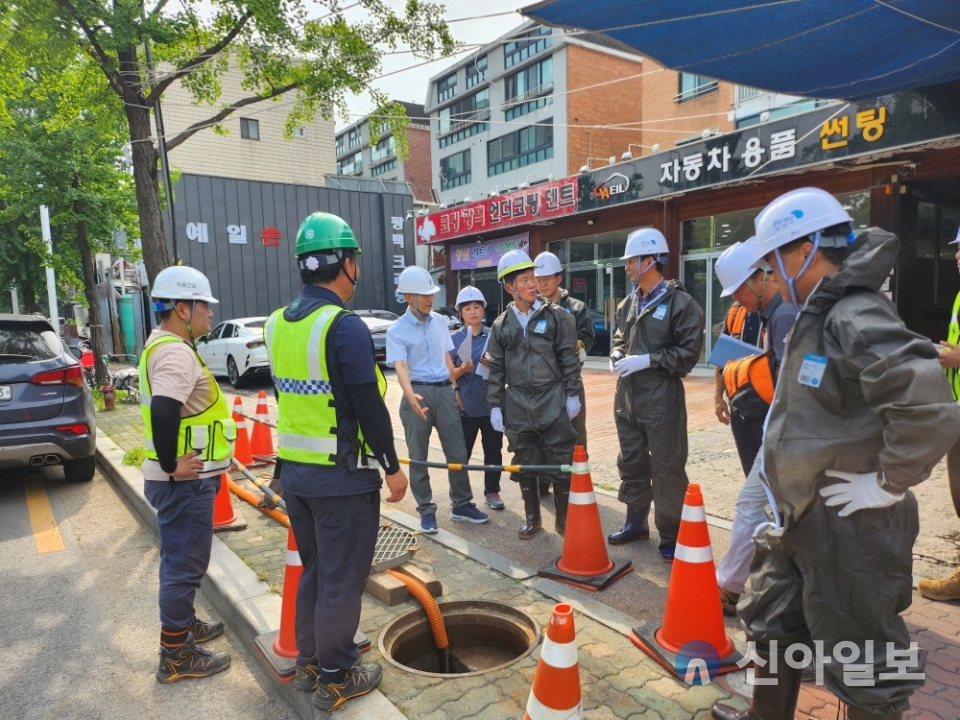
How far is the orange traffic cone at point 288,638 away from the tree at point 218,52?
18.1 ft

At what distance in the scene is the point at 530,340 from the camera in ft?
14.4

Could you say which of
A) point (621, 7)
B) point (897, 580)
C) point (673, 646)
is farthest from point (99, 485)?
point (897, 580)

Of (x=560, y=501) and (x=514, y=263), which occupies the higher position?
(x=514, y=263)

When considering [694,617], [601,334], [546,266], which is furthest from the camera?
[601,334]

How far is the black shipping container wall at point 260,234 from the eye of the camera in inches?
751

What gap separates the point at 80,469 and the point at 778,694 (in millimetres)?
6953

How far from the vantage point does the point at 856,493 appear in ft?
5.98

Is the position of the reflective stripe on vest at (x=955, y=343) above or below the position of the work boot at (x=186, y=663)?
above

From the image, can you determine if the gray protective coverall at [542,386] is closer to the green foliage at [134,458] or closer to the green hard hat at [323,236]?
the green hard hat at [323,236]

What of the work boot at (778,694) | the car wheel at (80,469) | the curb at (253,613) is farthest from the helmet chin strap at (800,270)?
the car wheel at (80,469)

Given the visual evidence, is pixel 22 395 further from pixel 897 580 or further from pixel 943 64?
pixel 943 64

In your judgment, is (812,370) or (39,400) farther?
(39,400)

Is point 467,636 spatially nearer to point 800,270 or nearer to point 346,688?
point 346,688

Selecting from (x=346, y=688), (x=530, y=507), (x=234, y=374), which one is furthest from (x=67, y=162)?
(x=346, y=688)
